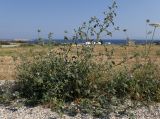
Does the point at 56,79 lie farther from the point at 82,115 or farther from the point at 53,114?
the point at 82,115

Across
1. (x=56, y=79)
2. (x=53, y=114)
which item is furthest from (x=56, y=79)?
(x=53, y=114)

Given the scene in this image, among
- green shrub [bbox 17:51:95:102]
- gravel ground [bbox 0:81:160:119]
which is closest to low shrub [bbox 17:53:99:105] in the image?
green shrub [bbox 17:51:95:102]

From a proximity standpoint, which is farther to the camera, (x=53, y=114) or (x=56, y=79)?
(x=56, y=79)

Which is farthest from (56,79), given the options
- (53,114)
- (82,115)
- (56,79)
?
(82,115)

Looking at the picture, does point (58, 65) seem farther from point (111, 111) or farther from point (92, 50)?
point (111, 111)

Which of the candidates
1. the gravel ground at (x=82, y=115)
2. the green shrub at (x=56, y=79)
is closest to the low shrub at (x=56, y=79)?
the green shrub at (x=56, y=79)

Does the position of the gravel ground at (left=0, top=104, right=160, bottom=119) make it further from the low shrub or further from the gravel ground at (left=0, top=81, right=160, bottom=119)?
the low shrub

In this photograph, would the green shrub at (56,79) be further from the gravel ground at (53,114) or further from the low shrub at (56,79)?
the gravel ground at (53,114)

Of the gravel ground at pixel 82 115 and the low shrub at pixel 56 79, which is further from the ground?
the low shrub at pixel 56 79

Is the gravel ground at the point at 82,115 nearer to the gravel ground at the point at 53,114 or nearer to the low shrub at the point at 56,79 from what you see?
the gravel ground at the point at 53,114

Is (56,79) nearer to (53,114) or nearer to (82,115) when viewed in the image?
(53,114)

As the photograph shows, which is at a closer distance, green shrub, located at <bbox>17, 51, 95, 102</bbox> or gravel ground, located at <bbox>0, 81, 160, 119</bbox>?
gravel ground, located at <bbox>0, 81, 160, 119</bbox>

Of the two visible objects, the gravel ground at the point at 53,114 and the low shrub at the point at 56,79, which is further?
the low shrub at the point at 56,79

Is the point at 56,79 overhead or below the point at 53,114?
overhead
